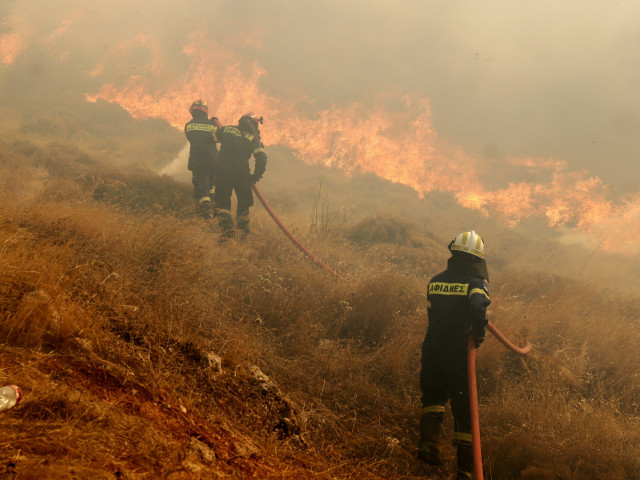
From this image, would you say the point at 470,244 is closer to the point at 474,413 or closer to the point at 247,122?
the point at 474,413

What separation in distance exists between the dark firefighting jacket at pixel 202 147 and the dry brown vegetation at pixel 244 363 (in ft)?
2.74

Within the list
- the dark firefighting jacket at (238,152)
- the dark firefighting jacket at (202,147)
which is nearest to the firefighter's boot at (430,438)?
the dark firefighting jacket at (238,152)

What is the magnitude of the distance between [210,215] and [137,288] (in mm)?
3798

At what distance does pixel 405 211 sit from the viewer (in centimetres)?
1591

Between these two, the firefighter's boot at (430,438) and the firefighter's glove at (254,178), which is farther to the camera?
the firefighter's glove at (254,178)

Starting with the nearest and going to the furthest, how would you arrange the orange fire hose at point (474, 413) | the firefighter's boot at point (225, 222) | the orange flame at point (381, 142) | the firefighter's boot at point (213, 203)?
the orange fire hose at point (474, 413), the firefighter's boot at point (225, 222), the firefighter's boot at point (213, 203), the orange flame at point (381, 142)

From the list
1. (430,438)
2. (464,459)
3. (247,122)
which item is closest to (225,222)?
(247,122)

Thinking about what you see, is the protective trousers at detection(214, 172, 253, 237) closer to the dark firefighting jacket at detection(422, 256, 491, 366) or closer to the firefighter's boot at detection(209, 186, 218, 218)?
the firefighter's boot at detection(209, 186, 218, 218)

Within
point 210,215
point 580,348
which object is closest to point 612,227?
point 580,348

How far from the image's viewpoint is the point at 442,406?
11.7ft

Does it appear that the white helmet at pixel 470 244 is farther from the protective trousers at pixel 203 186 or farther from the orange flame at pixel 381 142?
the orange flame at pixel 381 142

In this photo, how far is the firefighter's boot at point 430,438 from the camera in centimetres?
331

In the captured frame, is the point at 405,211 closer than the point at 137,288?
No

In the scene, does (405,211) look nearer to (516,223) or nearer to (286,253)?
(516,223)
